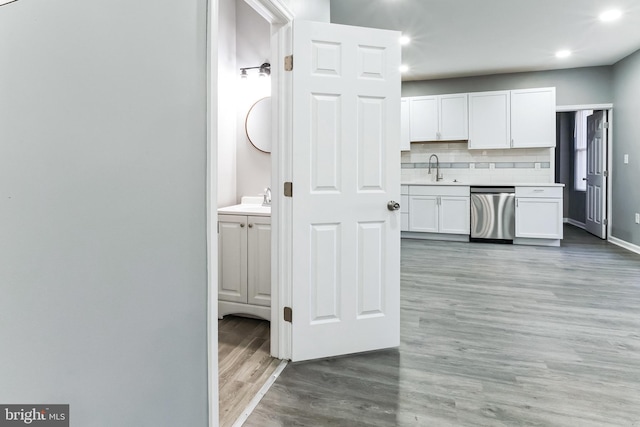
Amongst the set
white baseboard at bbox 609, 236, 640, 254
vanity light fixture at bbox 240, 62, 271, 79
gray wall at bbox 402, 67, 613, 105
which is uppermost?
gray wall at bbox 402, 67, 613, 105

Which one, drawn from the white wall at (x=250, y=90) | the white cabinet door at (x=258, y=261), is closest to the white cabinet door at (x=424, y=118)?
the white wall at (x=250, y=90)

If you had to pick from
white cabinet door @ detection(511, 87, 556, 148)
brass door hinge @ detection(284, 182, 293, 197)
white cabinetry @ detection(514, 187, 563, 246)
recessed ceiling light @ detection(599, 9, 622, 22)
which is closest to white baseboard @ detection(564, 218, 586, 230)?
white cabinetry @ detection(514, 187, 563, 246)

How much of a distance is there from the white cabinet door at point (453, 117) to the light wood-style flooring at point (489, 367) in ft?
10.4

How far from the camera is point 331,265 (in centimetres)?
213

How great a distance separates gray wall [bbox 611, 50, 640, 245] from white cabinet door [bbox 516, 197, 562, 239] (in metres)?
0.88

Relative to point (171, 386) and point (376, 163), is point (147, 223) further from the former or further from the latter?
point (376, 163)

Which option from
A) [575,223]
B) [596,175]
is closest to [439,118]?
[596,175]

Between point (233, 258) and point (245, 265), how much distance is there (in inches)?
4.6

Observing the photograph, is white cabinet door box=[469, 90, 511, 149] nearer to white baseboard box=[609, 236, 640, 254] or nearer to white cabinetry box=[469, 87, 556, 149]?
white cabinetry box=[469, 87, 556, 149]

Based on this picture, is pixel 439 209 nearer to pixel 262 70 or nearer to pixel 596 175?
pixel 596 175

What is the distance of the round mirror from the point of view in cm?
312

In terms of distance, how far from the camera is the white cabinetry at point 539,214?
17.6 ft

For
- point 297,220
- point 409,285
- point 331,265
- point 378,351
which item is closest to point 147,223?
point 297,220

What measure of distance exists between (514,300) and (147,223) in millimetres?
3104
